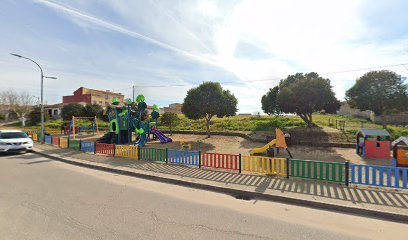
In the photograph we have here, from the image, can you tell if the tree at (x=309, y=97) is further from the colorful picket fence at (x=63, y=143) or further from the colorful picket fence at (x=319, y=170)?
the colorful picket fence at (x=63, y=143)

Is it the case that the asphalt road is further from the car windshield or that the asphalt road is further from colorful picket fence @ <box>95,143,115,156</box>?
the car windshield

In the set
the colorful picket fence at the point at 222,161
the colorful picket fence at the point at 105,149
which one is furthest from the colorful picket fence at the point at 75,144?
the colorful picket fence at the point at 222,161

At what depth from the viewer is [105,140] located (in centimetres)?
1831

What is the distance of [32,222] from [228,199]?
4.33 m

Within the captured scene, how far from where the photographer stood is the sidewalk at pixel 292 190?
16.1ft

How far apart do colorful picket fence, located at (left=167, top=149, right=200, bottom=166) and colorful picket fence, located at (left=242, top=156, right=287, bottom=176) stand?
2.11 m

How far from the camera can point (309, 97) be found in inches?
710

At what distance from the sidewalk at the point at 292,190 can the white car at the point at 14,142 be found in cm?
801

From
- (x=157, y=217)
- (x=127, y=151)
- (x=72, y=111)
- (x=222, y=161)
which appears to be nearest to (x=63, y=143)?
(x=127, y=151)

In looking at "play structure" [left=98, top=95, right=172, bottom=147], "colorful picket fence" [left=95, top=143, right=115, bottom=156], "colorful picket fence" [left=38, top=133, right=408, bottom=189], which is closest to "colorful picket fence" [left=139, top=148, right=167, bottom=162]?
"colorful picket fence" [left=38, top=133, right=408, bottom=189]

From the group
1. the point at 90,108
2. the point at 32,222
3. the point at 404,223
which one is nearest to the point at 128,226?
the point at 32,222

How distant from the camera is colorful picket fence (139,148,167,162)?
9.88 m

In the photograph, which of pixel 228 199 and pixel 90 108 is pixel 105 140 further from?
pixel 90 108

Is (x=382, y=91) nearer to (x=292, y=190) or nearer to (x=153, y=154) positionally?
(x=292, y=190)
